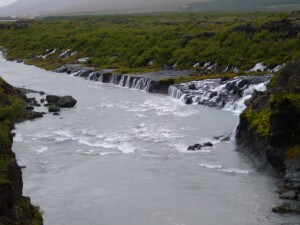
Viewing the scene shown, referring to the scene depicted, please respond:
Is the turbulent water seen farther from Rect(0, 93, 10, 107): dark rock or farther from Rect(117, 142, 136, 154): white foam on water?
Rect(0, 93, 10, 107): dark rock

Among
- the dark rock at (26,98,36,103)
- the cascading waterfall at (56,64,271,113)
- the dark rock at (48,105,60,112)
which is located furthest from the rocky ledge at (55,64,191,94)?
the dark rock at (48,105,60,112)

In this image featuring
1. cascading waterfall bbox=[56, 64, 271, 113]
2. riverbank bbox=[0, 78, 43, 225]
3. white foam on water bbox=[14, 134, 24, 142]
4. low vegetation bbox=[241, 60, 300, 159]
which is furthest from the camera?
cascading waterfall bbox=[56, 64, 271, 113]

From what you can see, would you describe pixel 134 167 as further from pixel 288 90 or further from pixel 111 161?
pixel 288 90

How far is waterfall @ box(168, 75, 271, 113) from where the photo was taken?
38.5 meters

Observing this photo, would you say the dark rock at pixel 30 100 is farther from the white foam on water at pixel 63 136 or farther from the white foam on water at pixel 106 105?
the white foam on water at pixel 63 136

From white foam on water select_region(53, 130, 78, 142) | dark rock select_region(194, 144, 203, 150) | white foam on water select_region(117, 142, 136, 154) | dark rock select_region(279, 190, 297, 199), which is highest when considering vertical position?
dark rock select_region(279, 190, 297, 199)

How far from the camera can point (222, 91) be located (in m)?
41.2

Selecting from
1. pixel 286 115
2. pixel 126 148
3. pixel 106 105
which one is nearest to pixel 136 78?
pixel 106 105

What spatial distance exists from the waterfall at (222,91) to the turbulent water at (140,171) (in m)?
1.58

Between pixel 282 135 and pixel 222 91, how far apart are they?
61.4 feet

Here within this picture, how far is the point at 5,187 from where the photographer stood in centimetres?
1499

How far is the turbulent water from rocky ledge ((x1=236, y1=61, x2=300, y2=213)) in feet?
2.14

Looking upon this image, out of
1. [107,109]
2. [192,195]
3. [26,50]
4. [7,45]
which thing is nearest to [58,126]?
[107,109]

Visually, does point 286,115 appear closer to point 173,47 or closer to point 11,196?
point 11,196
